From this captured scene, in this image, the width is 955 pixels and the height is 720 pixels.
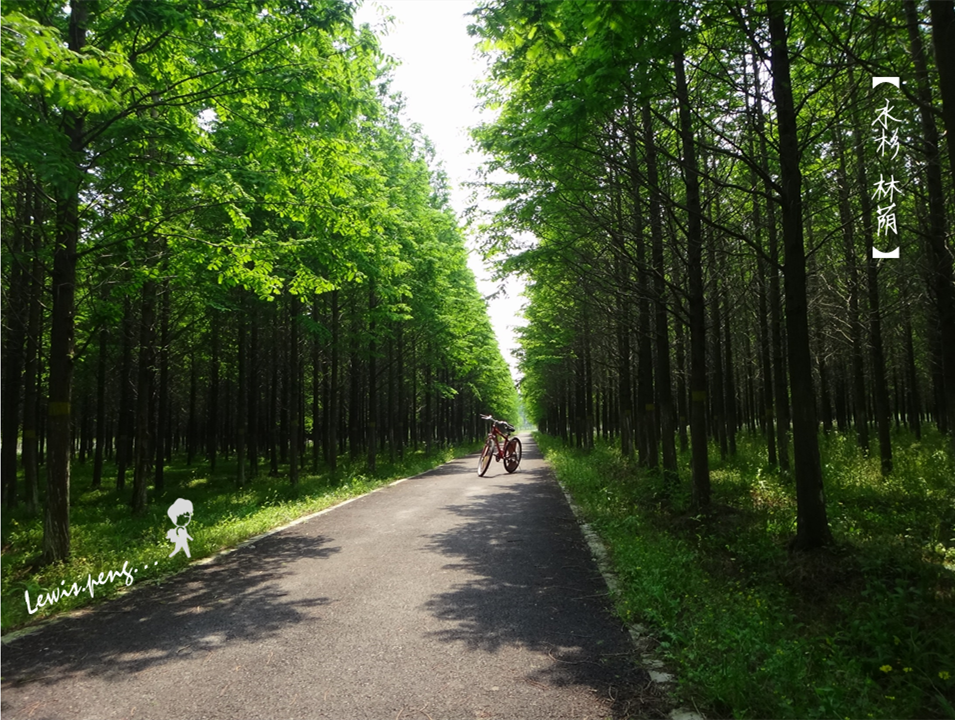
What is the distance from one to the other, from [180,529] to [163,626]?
384 centimetres

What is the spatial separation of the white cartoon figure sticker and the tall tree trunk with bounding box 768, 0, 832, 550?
27.0 ft

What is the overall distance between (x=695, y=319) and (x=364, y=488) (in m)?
10.4

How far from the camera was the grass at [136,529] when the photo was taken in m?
6.45

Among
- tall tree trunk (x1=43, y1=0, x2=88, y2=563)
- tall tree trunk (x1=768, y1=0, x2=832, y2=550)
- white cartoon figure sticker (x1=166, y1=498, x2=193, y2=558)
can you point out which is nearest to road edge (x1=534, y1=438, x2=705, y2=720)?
A: tall tree trunk (x1=768, y1=0, x2=832, y2=550)

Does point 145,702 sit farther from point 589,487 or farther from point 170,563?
point 589,487

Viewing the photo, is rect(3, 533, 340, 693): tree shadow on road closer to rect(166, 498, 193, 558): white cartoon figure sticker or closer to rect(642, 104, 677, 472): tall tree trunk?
rect(166, 498, 193, 558): white cartoon figure sticker

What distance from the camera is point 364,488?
15547mm

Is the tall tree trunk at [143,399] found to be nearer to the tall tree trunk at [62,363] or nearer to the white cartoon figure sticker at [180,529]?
the white cartoon figure sticker at [180,529]

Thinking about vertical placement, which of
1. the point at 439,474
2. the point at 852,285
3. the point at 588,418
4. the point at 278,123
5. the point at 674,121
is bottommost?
the point at 439,474

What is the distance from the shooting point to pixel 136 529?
10.8 meters

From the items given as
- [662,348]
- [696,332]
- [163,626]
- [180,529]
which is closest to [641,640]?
[163,626]

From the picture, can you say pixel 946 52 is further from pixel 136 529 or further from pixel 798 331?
pixel 136 529

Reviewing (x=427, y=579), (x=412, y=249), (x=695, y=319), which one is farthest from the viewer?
(x=412, y=249)

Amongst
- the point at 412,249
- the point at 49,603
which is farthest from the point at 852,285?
the point at 49,603
